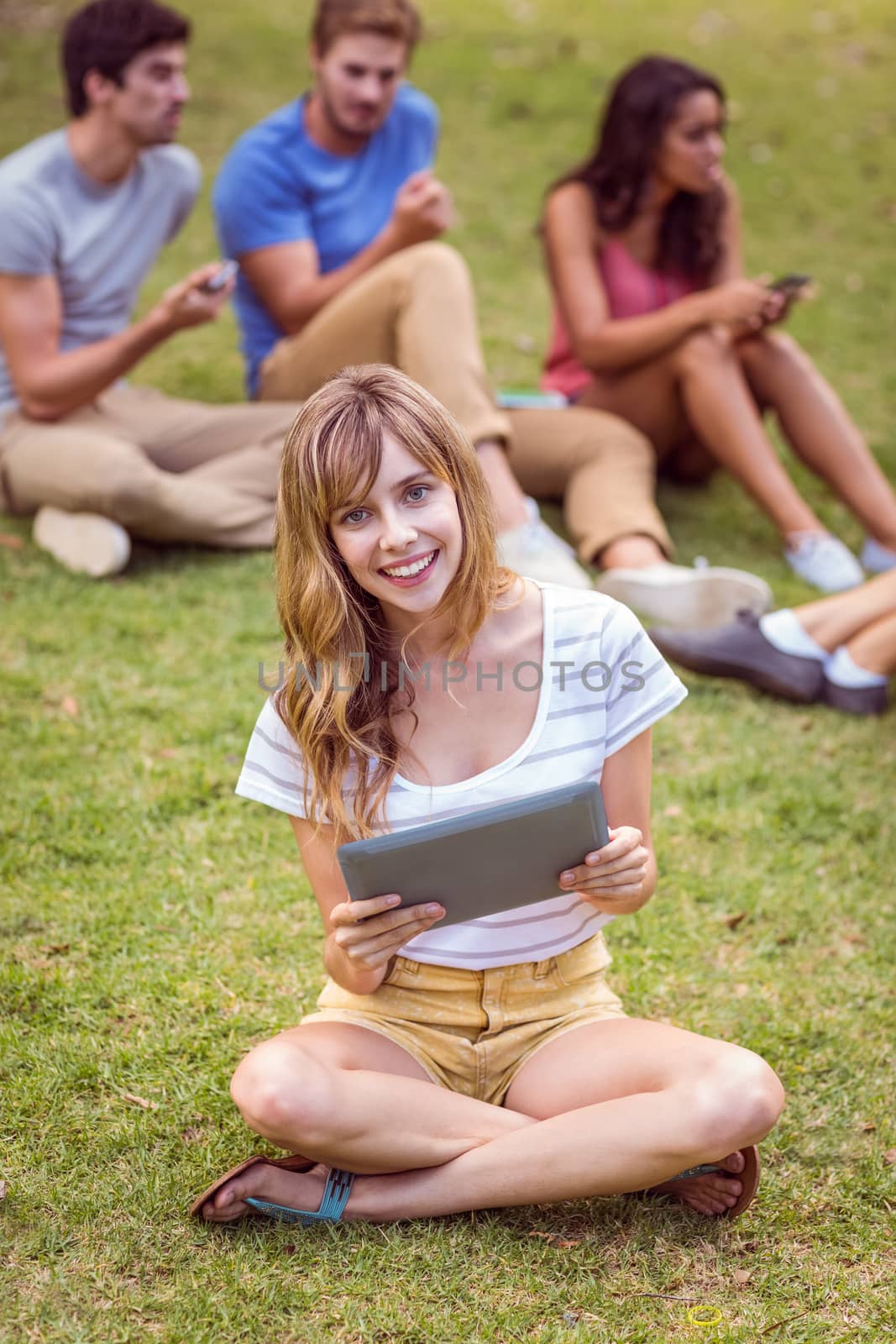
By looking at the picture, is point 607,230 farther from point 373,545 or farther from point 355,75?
point 373,545

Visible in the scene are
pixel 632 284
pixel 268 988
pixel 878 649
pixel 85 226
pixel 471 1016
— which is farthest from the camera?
pixel 632 284

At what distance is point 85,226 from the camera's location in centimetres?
445

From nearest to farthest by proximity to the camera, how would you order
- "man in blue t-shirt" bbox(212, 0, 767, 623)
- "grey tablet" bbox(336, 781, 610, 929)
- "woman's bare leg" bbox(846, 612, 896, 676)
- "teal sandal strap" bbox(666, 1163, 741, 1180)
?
"grey tablet" bbox(336, 781, 610, 929)
"teal sandal strap" bbox(666, 1163, 741, 1180)
"woman's bare leg" bbox(846, 612, 896, 676)
"man in blue t-shirt" bbox(212, 0, 767, 623)

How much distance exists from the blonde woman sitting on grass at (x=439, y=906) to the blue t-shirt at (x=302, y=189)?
2.80 metres

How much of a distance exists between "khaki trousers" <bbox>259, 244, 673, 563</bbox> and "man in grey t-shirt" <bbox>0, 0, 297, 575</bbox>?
0.89 ft

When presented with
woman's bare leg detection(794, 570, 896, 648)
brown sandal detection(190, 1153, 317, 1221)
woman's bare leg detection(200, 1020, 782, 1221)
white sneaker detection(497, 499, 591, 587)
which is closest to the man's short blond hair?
white sneaker detection(497, 499, 591, 587)

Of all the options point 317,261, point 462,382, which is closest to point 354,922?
point 462,382

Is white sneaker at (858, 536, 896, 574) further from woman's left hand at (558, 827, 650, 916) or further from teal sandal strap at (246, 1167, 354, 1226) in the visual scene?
teal sandal strap at (246, 1167, 354, 1226)

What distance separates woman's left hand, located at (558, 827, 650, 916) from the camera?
198 centimetres

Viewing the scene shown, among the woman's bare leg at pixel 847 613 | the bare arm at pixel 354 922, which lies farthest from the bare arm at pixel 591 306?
the bare arm at pixel 354 922

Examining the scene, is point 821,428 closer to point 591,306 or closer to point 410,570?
point 591,306

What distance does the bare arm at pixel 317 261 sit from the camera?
14.6 ft

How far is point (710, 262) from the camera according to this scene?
488 centimetres

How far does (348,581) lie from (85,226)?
284 cm
